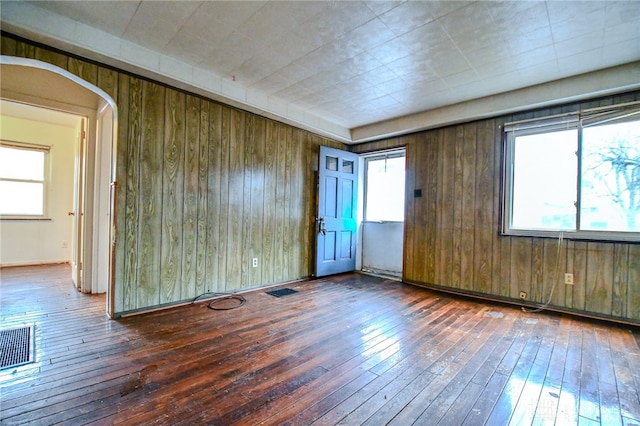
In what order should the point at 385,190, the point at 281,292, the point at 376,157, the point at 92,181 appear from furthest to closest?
the point at 376,157
the point at 385,190
the point at 281,292
the point at 92,181

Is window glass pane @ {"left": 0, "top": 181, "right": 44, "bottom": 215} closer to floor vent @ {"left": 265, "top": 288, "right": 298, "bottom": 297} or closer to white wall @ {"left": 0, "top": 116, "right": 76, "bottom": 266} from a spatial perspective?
white wall @ {"left": 0, "top": 116, "right": 76, "bottom": 266}

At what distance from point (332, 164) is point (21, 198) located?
5.68 m

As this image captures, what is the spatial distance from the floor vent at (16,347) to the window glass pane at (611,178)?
5.16 meters

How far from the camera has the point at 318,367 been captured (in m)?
2.00

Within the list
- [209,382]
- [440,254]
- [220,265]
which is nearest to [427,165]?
[440,254]

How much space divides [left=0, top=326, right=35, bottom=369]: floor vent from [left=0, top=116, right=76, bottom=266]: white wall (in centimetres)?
383

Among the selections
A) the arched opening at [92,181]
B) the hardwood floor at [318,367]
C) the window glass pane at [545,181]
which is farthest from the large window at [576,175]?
the arched opening at [92,181]

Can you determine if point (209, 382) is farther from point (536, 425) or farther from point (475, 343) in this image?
point (475, 343)

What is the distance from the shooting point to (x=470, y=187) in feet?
13.0

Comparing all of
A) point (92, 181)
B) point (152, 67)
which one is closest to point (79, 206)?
point (92, 181)

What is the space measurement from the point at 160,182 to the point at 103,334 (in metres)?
1.50

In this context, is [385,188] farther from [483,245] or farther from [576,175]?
[576,175]

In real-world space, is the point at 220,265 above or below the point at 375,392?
above

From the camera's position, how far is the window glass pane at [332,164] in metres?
4.83
